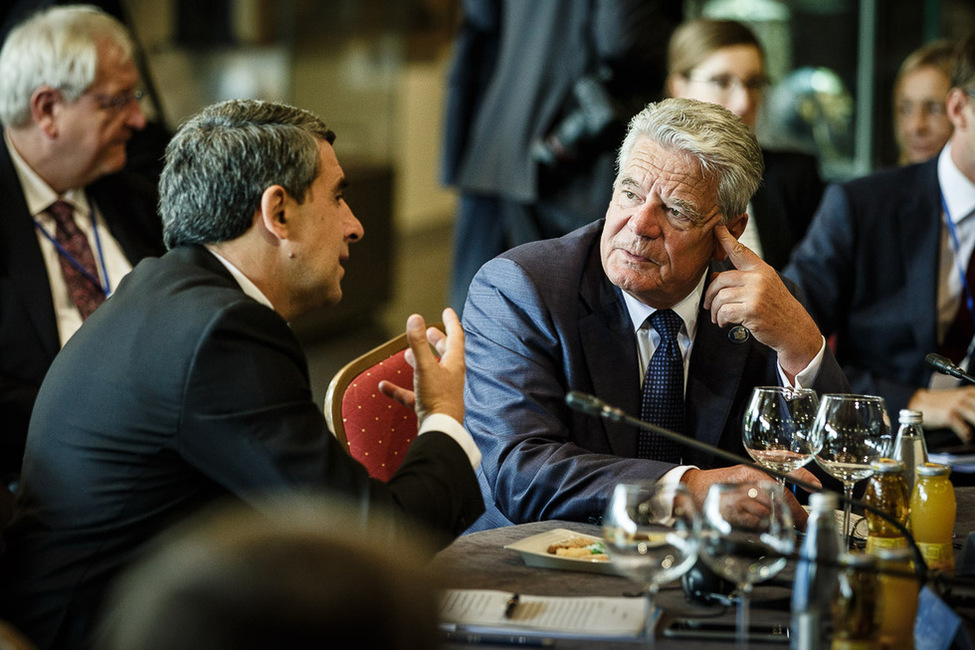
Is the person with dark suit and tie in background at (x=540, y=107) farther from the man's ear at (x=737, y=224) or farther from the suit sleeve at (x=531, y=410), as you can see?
the suit sleeve at (x=531, y=410)

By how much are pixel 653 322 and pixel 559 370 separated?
0.69 ft

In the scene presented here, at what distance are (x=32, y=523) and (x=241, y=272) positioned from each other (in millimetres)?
458

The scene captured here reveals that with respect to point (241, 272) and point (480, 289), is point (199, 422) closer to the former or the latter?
point (241, 272)

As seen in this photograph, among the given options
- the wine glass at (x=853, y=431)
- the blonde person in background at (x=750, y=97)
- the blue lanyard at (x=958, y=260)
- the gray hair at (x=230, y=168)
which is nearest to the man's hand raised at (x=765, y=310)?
the wine glass at (x=853, y=431)

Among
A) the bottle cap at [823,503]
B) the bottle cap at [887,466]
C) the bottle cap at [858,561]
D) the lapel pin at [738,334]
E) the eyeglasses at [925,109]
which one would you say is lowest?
the bottle cap at [887,466]

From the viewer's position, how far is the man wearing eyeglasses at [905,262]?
3117 millimetres

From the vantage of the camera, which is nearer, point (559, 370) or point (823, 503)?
point (823, 503)

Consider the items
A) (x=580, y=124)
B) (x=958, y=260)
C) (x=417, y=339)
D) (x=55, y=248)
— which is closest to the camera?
(x=417, y=339)

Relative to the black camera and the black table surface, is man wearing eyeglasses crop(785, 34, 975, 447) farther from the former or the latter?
the black table surface

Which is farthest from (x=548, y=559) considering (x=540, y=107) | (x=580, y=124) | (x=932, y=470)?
(x=540, y=107)

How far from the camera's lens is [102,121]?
311 centimetres

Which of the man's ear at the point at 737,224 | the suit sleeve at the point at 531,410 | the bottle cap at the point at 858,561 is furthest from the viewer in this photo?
the man's ear at the point at 737,224

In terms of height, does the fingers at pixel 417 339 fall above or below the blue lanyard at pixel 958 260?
above

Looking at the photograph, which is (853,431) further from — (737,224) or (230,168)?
(230,168)
